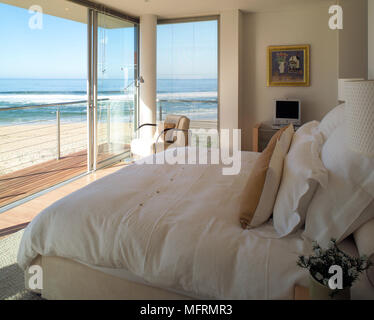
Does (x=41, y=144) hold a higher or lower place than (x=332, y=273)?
higher

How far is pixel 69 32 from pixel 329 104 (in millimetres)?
8123

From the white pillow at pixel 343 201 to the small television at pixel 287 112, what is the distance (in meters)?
4.28

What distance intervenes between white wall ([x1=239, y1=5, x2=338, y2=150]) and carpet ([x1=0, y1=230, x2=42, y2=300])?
4.34m

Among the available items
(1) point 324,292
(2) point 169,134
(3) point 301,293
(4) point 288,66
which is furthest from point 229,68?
(1) point 324,292

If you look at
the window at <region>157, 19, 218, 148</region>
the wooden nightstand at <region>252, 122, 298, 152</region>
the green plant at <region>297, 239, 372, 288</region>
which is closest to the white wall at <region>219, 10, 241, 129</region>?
the window at <region>157, 19, 218, 148</region>

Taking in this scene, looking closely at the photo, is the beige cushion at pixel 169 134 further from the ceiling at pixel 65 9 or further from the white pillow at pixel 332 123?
the white pillow at pixel 332 123

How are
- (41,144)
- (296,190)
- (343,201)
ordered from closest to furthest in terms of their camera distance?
(343,201) → (296,190) → (41,144)

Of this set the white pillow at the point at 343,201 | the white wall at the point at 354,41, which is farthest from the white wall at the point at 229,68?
the white pillow at the point at 343,201

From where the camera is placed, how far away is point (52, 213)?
73.0 inches

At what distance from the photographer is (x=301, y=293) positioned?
120cm

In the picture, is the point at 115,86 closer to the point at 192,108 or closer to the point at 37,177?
the point at 192,108

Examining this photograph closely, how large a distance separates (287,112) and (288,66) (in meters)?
0.84

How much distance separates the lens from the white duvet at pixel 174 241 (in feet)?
4.51
